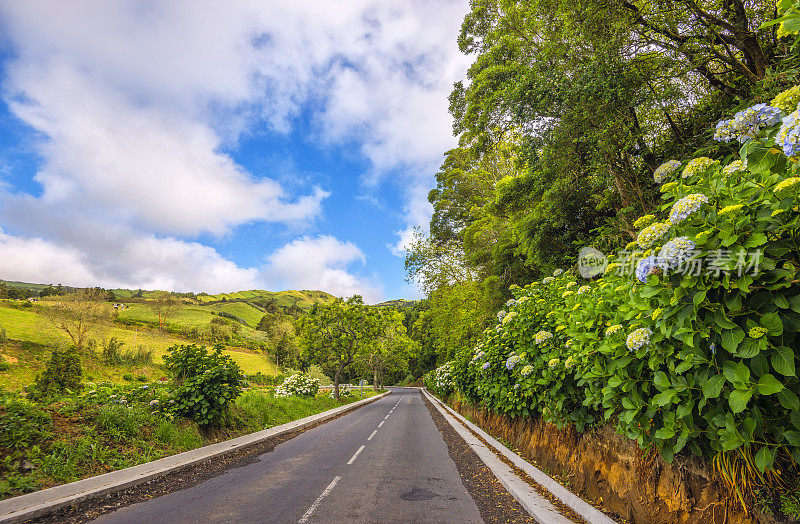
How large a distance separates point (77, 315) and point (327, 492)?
41.1 m

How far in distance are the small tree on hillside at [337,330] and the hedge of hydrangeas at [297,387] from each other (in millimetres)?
4701

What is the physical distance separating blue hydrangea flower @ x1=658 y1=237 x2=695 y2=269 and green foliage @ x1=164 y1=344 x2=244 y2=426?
941cm

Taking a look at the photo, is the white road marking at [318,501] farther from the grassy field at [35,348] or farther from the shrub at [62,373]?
the grassy field at [35,348]

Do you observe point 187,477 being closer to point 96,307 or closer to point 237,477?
point 237,477

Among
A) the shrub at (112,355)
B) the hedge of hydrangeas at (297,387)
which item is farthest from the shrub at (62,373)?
the shrub at (112,355)

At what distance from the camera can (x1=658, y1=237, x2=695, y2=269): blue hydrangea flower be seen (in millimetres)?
2477

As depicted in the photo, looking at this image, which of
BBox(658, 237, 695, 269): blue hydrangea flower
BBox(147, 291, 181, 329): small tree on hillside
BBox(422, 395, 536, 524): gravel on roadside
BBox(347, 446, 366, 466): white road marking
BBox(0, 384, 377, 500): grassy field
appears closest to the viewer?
BBox(658, 237, 695, 269): blue hydrangea flower

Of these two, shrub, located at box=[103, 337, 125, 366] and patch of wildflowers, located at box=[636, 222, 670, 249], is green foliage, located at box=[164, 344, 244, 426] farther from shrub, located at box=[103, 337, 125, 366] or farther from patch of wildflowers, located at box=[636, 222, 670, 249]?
shrub, located at box=[103, 337, 125, 366]

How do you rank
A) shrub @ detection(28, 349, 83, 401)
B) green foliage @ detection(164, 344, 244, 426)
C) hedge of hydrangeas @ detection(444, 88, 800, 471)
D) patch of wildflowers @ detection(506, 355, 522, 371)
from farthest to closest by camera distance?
shrub @ detection(28, 349, 83, 401) < green foliage @ detection(164, 344, 244, 426) < patch of wildflowers @ detection(506, 355, 522, 371) < hedge of hydrangeas @ detection(444, 88, 800, 471)

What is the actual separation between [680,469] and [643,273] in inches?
84.1

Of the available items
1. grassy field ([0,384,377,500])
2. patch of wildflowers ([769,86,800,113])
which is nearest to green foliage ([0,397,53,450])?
grassy field ([0,384,377,500])

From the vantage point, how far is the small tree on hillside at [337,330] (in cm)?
2583

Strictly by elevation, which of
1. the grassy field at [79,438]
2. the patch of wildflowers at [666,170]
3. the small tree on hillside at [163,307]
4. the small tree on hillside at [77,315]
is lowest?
the grassy field at [79,438]

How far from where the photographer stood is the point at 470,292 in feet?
71.9
